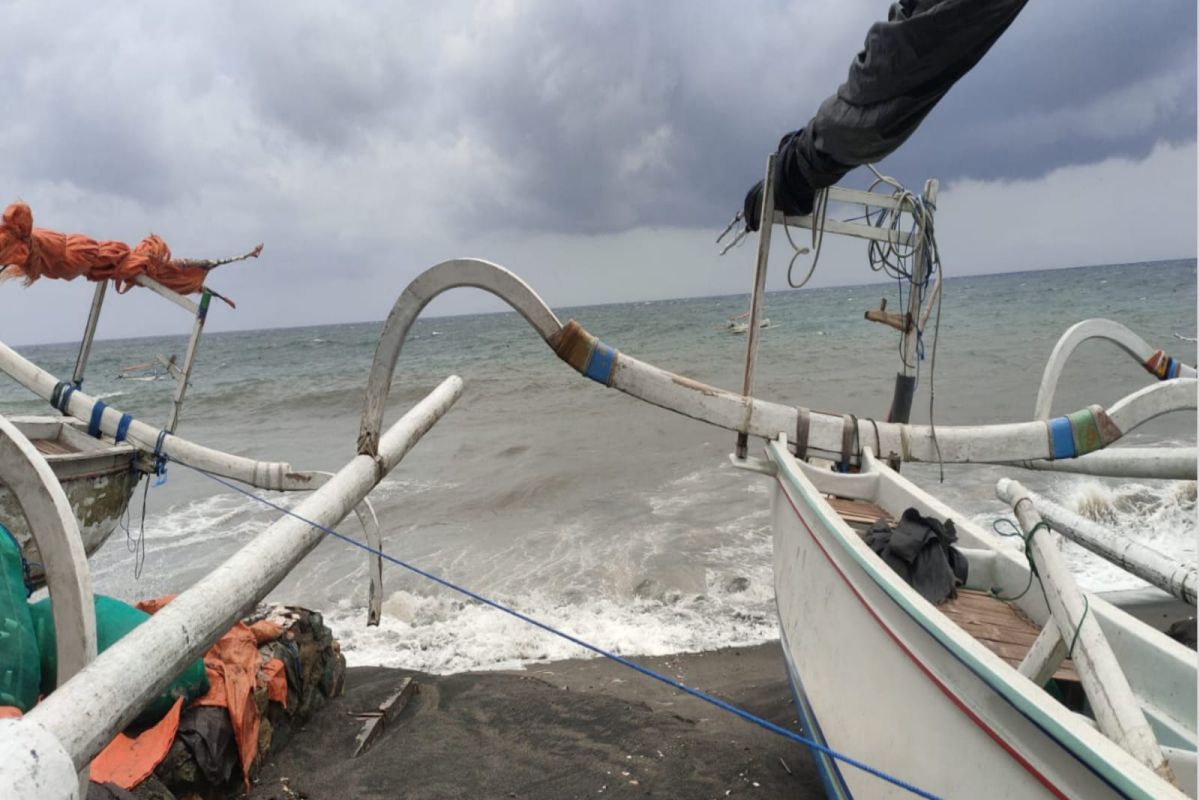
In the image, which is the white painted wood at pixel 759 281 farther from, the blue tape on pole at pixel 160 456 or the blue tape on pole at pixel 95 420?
the blue tape on pole at pixel 95 420

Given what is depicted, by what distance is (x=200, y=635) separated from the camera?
5.67ft

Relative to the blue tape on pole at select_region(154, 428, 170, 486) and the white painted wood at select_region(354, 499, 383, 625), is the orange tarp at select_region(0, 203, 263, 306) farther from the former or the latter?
the white painted wood at select_region(354, 499, 383, 625)

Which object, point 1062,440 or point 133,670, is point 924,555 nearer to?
point 1062,440

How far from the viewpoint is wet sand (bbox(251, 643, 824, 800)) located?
12.3ft

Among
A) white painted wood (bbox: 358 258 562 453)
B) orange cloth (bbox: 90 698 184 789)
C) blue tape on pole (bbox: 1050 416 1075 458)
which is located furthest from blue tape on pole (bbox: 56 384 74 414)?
blue tape on pole (bbox: 1050 416 1075 458)

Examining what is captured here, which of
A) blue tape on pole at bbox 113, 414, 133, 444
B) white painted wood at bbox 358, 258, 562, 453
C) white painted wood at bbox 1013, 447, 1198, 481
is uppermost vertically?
white painted wood at bbox 358, 258, 562, 453

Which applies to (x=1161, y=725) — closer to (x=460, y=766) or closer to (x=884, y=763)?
(x=884, y=763)

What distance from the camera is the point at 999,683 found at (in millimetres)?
1873

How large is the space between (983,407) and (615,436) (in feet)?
28.1

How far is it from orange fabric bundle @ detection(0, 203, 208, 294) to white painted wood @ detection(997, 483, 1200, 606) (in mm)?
7023

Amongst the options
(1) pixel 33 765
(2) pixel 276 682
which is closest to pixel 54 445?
(2) pixel 276 682

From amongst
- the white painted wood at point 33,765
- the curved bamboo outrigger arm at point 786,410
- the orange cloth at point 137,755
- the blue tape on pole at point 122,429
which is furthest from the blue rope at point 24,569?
the blue tape on pole at point 122,429

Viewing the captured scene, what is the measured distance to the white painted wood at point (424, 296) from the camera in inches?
137

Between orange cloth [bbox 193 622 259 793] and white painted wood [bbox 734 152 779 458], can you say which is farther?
white painted wood [bbox 734 152 779 458]
